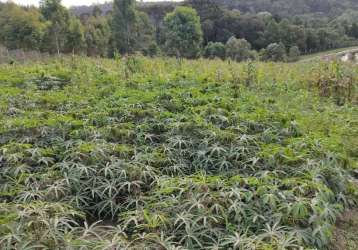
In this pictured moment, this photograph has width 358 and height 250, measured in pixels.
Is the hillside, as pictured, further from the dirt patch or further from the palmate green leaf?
the palmate green leaf

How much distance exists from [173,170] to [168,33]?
835 inches

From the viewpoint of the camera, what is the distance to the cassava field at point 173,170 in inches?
85.1

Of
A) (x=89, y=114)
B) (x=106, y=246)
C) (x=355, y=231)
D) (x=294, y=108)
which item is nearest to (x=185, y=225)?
(x=106, y=246)

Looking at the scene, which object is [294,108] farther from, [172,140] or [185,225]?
[185,225]

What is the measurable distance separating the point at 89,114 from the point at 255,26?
29.1m

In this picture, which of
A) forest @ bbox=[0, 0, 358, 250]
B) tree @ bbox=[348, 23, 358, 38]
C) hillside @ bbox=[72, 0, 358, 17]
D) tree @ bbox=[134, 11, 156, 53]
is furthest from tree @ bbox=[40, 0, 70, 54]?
hillside @ bbox=[72, 0, 358, 17]

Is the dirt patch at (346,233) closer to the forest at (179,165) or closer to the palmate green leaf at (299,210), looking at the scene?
the forest at (179,165)

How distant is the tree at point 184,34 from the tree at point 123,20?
2.58 meters

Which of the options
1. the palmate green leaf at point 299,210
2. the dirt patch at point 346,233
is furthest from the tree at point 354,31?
the palmate green leaf at point 299,210

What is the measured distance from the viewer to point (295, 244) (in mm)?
2041

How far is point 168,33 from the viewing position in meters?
23.2

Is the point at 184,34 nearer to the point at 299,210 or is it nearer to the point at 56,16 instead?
the point at 56,16

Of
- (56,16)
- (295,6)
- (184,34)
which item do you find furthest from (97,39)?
(295,6)

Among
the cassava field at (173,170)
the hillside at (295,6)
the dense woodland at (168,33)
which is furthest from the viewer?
the hillside at (295,6)
